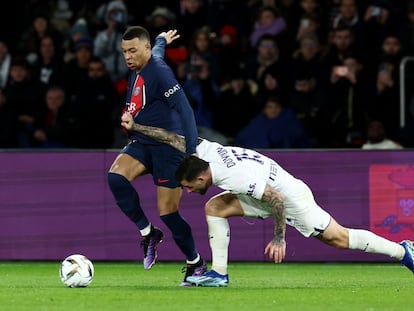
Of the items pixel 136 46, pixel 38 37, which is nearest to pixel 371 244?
pixel 136 46

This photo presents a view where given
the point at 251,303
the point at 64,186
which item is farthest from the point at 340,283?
the point at 64,186

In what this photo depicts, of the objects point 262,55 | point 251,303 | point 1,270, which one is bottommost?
point 1,270

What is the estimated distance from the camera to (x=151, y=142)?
37.4 feet

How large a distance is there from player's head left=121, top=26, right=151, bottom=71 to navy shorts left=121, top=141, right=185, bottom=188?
0.78 m

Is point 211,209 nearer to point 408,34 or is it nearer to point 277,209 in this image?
point 277,209

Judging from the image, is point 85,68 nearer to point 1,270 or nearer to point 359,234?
point 1,270

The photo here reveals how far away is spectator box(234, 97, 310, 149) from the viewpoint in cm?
1627

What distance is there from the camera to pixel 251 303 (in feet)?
31.1

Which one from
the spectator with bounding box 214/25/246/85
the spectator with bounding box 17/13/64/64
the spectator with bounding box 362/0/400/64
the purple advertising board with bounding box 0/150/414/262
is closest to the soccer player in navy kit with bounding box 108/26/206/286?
the purple advertising board with bounding box 0/150/414/262

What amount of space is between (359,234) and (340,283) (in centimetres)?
114

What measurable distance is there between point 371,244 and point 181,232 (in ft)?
6.08

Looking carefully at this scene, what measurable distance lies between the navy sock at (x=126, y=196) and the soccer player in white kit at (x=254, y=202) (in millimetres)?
524

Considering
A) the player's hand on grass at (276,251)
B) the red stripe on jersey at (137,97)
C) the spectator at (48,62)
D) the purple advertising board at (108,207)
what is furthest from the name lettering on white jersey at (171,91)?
the spectator at (48,62)

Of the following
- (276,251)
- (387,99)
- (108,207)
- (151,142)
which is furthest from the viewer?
(387,99)
